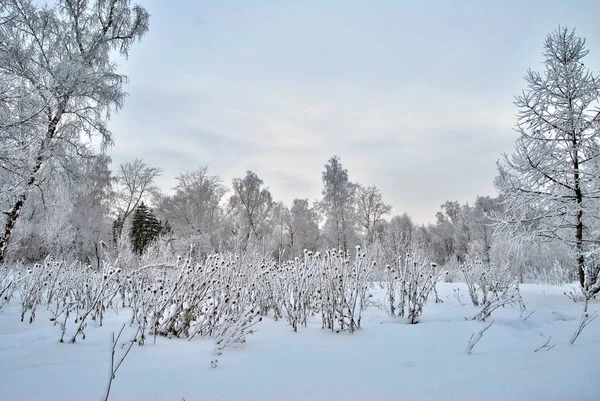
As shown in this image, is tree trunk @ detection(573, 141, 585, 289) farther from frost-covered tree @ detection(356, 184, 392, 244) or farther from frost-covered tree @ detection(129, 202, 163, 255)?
frost-covered tree @ detection(129, 202, 163, 255)

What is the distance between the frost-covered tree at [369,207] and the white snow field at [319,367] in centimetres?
2793

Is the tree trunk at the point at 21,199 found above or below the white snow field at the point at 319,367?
above

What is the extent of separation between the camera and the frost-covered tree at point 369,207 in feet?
103

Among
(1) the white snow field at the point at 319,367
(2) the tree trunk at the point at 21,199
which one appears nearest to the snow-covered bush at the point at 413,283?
(1) the white snow field at the point at 319,367

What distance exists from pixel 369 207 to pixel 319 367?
2991cm

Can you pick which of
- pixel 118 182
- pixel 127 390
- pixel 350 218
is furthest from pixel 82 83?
pixel 350 218

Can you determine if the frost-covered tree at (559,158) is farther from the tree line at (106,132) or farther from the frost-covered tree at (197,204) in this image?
the frost-covered tree at (197,204)

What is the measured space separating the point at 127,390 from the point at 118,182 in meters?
30.6

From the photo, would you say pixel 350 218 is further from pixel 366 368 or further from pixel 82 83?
pixel 366 368

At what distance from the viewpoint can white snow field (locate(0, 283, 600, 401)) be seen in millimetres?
2012

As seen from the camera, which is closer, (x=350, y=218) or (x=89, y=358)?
(x=89, y=358)

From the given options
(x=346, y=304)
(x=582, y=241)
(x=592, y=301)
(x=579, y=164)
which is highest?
(x=579, y=164)

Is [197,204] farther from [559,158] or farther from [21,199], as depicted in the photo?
[559,158]

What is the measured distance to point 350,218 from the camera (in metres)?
29.8
